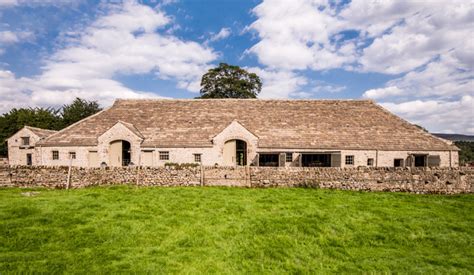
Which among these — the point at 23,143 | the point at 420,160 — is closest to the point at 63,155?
the point at 23,143

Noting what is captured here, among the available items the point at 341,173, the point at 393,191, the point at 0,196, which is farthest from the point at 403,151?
the point at 0,196

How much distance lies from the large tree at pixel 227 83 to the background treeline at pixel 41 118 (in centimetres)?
2499

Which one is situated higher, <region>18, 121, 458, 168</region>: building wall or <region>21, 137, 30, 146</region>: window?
<region>21, 137, 30, 146</region>: window

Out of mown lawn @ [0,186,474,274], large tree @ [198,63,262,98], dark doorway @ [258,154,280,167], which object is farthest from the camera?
large tree @ [198,63,262,98]

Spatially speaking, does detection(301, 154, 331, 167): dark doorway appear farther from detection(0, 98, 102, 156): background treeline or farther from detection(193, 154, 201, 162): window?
detection(0, 98, 102, 156): background treeline

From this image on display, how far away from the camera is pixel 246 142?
23016 mm

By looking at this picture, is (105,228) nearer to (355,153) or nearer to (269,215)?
(269,215)

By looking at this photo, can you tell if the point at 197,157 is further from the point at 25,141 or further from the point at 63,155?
the point at 25,141

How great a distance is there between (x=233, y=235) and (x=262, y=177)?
8.48m

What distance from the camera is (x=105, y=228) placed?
8.65 m

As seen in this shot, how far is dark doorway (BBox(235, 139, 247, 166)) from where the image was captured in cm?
2350

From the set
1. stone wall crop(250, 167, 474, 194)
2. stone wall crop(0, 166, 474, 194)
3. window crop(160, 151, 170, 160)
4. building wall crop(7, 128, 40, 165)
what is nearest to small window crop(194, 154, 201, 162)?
window crop(160, 151, 170, 160)

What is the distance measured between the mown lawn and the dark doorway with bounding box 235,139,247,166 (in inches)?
414

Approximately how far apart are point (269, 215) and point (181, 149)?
47.4ft
